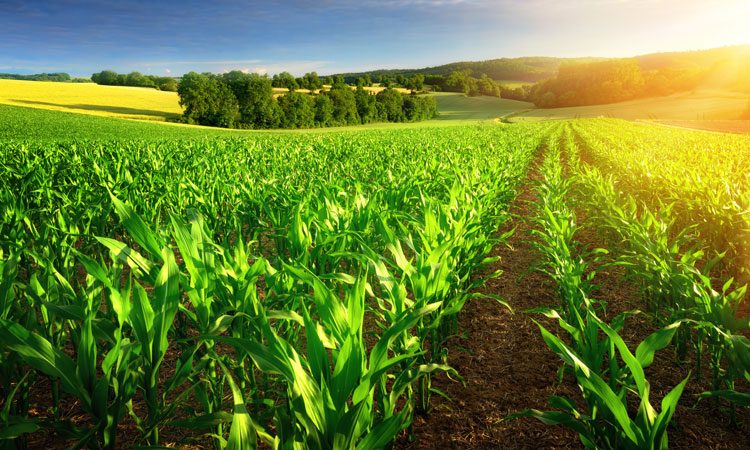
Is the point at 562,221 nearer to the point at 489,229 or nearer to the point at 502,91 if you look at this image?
the point at 489,229

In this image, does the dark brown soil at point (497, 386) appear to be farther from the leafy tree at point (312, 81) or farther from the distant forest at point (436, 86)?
the leafy tree at point (312, 81)

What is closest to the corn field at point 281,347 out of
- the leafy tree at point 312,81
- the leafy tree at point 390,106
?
the leafy tree at point 390,106

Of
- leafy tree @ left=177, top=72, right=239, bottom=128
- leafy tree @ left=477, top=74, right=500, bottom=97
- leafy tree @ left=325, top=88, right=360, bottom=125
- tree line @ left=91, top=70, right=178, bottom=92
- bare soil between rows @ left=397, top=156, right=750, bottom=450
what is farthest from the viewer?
leafy tree @ left=477, top=74, right=500, bottom=97

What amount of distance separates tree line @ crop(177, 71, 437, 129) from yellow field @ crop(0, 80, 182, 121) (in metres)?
5.10

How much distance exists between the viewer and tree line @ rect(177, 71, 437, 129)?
186 ft

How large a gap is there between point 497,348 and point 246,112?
6088 cm

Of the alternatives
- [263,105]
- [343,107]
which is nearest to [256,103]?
[263,105]

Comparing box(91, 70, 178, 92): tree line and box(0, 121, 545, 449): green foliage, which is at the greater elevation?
box(91, 70, 178, 92): tree line

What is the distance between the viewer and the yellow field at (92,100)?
5388cm

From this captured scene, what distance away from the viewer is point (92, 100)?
6231 centimetres

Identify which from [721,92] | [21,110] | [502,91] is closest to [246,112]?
[21,110]

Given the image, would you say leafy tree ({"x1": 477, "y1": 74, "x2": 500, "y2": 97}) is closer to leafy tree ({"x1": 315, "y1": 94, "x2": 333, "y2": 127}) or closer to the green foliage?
leafy tree ({"x1": 315, "y1": 94, "x2": 333, "y2": 127})

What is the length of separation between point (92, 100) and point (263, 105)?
26.2 metres

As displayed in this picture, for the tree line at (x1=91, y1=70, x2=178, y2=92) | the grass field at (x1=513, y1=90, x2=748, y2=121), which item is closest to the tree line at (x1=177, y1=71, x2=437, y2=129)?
the grass field at (x1=513, y1=90, x2=748, y2=121)
